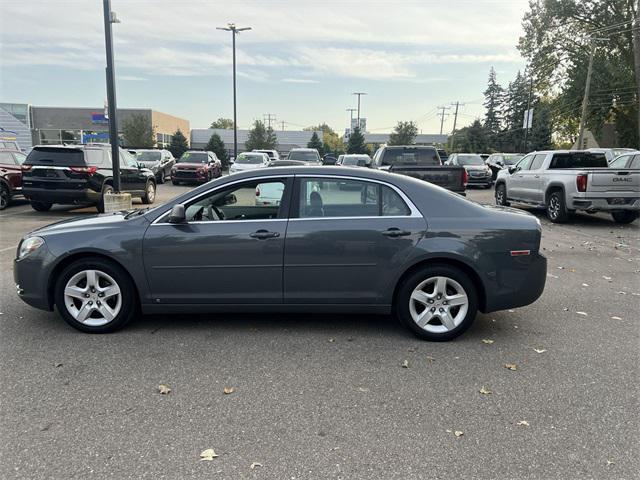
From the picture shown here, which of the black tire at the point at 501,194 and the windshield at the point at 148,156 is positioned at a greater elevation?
the windshield at the point at 148,156

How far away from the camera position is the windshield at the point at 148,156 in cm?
2706

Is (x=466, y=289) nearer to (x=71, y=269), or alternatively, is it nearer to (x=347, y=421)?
(x=347, y=421)

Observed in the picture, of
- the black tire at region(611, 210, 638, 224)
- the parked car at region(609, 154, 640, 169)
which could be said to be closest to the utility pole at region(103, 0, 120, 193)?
the black tire at region(611, 210, 638, 224)

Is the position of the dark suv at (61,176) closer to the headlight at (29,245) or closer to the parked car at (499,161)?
the headlight at (29,245)

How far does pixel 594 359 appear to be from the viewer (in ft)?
13.9

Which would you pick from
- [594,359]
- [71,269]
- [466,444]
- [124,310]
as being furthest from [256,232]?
[594,359]

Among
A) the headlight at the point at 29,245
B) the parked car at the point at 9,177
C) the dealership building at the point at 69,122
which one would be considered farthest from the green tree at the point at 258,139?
the headlight at the point at 29,245

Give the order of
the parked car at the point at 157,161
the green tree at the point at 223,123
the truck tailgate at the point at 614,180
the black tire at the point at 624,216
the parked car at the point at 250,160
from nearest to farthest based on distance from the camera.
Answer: the truck tailgate at the point at 614,180 → the black tire at the point at 624,216 → the parked car at the point at 250,160 → the parked car at the point at 157,161 → the green tree at the point at 223,123

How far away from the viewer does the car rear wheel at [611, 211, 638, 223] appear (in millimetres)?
12688

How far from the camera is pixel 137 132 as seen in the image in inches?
1841

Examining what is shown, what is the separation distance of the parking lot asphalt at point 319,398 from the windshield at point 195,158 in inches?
844

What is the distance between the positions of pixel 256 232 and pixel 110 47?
363 inches

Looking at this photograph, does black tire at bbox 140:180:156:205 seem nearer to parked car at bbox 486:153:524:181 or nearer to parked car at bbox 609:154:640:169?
parked car at bbox 609:154:640:169

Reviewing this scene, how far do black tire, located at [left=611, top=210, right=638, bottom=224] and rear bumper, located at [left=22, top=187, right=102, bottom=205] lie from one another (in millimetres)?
13416
